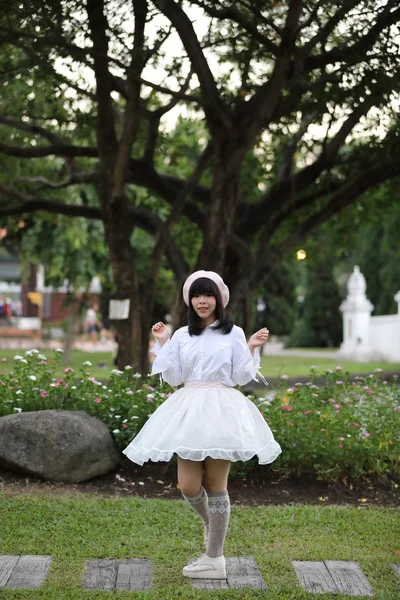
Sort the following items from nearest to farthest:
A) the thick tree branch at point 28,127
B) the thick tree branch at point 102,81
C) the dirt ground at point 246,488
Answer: the dirt ground at point 246,488 → the thick tree branch at point 102,81 → the thick tree branch at point 28,127

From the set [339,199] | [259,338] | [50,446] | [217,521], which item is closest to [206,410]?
[259,338]

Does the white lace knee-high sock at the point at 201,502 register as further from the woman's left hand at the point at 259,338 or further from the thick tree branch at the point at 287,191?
the thick tree branch at the point at 287,191

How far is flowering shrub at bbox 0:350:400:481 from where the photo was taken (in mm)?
8031

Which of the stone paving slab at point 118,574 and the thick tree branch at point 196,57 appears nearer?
the stone paving slab at point 118,574

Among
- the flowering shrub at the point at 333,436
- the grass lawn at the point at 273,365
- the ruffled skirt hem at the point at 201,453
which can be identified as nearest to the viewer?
the ruffled skirt hem at the point at 201,453

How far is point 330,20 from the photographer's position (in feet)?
36.6

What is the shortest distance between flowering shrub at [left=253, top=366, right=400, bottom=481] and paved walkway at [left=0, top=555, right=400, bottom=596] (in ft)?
7.74

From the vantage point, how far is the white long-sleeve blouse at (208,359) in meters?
5.41

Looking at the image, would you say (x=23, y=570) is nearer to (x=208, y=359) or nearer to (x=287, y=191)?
(x=208, y=359)

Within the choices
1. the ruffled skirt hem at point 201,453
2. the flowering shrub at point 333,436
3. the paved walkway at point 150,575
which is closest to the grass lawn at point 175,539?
the paved walkway at point 150,575

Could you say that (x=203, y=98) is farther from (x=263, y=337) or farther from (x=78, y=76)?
(x=263, y=337)

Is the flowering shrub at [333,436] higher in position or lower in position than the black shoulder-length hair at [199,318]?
lower

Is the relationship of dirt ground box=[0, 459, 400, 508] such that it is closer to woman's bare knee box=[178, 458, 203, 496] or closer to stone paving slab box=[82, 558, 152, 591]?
stone paving slab box=[82, 558, 152, 591]

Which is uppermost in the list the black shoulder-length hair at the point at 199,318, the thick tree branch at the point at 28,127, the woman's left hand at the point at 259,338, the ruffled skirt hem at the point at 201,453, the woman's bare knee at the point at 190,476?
the thick tree branch at the point at 28,127
